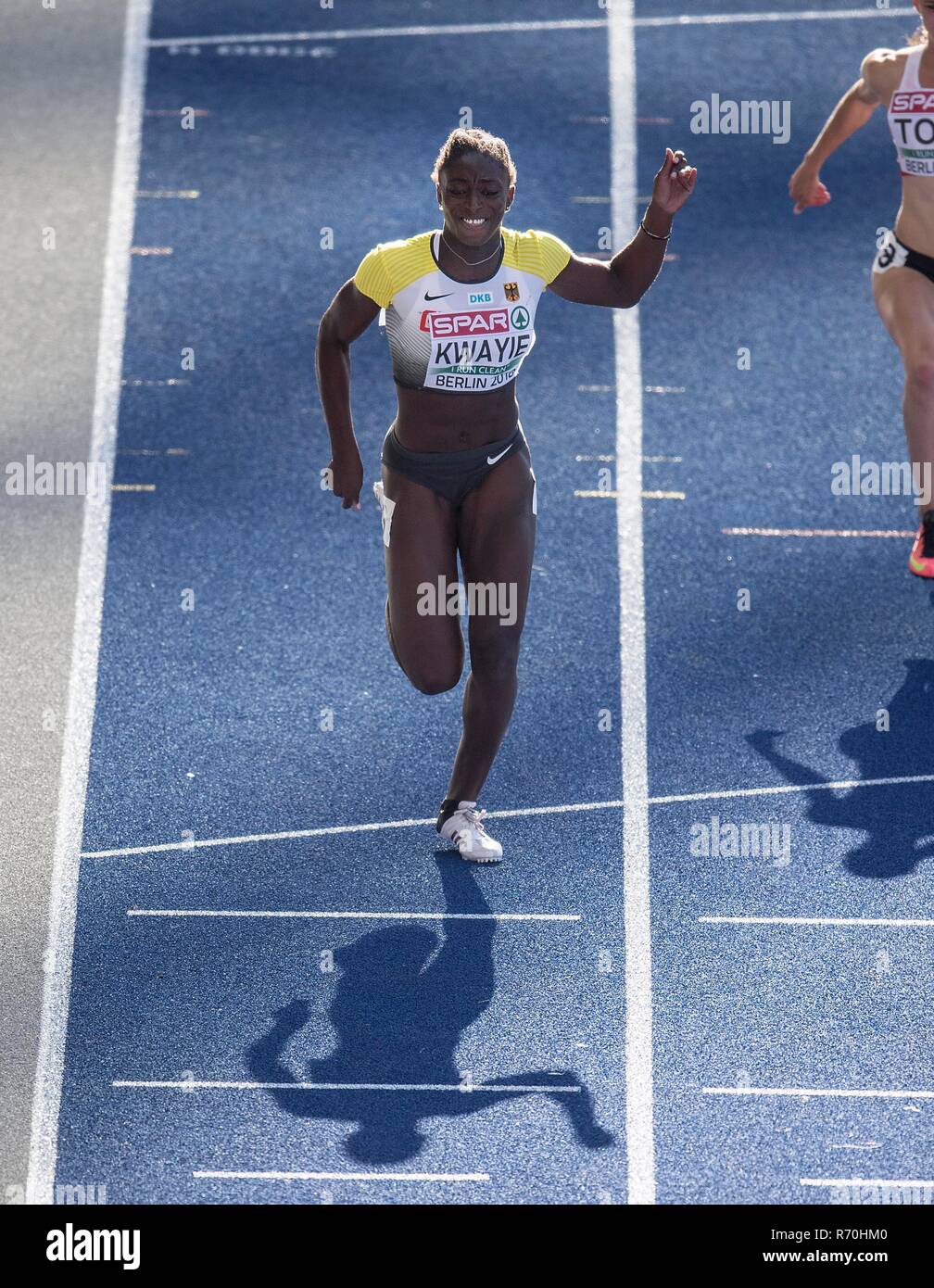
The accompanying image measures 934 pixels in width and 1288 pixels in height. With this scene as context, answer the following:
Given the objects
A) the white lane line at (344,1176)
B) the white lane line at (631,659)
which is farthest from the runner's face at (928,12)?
the white lane line at (344,1176)

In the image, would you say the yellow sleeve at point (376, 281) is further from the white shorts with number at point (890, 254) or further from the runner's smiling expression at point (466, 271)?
the white shorts with number at point (890, 254)

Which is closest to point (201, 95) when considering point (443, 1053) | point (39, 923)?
point (39, 923)

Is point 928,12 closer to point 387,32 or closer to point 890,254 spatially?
point 890,254

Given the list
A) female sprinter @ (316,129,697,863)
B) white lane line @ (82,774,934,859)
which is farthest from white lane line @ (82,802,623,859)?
female sprinter @ (316,129,697,863)

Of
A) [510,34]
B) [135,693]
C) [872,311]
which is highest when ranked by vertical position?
[510,34]

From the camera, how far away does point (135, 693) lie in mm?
6207

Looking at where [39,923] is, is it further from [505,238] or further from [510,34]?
[510,34]

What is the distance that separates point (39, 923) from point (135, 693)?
3.28 ft

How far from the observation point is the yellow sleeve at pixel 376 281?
16.8 ft

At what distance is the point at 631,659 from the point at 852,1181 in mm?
2120

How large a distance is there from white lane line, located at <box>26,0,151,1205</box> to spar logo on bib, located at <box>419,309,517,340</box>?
179 cm

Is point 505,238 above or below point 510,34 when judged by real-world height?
below

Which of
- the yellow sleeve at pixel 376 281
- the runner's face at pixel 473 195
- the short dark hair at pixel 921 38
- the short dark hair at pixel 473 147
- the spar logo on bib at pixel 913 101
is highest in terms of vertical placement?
the short dark hair at pixel 921 38

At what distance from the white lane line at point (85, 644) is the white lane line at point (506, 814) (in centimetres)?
21
